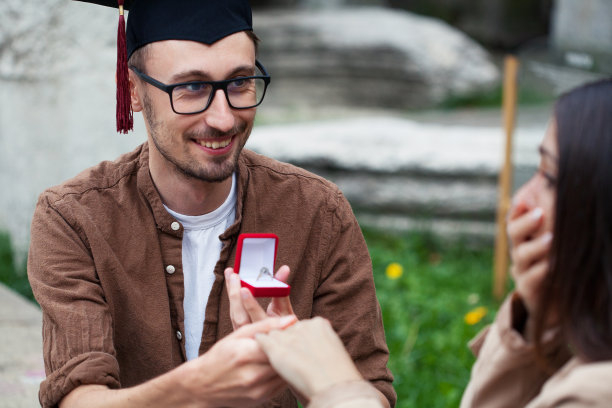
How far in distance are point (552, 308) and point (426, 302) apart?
2.93m

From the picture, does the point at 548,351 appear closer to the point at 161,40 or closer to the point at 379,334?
the point at 379,334

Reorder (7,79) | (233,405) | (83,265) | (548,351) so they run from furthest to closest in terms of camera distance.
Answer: (7,79) < (83,265) < (233,405) < (548,351)

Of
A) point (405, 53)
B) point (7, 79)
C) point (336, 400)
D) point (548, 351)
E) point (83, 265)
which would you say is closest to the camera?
point (336, 400)

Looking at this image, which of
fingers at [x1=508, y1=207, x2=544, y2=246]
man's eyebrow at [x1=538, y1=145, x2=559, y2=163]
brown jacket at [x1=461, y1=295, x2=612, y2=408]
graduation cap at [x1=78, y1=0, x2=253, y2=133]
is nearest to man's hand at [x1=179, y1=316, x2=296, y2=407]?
brown jacket at [x1=461, y1=295, x2=612, y2=408]

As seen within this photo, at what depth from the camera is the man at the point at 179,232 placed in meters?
2.22

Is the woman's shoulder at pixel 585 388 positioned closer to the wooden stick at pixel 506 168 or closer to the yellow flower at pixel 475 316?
the yellow flower at pixel 475 316

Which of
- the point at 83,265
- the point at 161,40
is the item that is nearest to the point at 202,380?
the point at 83,265

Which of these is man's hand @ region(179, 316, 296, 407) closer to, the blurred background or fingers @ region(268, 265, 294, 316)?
fingers @ region(268, 265, 294, 316)

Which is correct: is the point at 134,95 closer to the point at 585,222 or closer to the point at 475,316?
the point at 585,222

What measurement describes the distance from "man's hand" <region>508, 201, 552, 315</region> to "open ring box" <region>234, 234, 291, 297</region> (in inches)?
22.5

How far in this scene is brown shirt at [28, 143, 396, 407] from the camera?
7.20ft

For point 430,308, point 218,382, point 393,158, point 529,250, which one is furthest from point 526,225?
point 393,158

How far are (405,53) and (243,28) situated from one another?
6.59 m

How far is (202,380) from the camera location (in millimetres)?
1905
